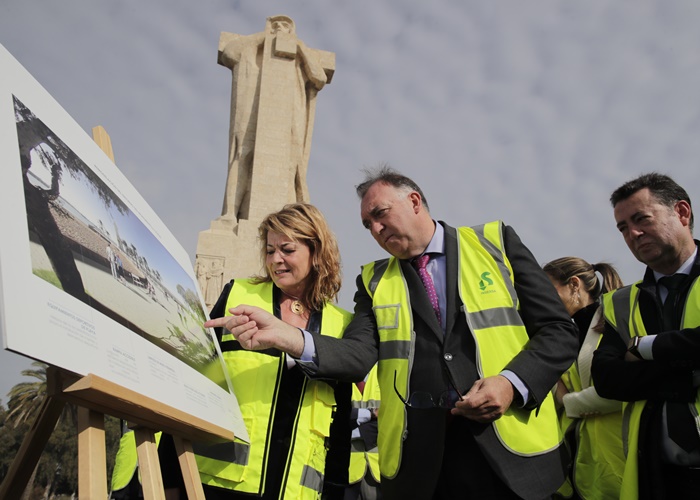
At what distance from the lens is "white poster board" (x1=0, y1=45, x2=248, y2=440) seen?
1.21 meters

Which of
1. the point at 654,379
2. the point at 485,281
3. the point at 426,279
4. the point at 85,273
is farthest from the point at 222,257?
the point at 85,273

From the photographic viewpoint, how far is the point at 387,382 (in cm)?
227

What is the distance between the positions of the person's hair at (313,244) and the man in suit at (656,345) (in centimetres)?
119

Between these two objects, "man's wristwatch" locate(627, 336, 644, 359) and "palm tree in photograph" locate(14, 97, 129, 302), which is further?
"man's wristwatch" locate(627, 336, 644, 359)

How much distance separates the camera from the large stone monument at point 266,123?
1178cm

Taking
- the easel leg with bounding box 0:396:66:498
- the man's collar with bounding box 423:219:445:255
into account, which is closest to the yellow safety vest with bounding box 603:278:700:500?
the man's collar with bounding box 423:219:445:255

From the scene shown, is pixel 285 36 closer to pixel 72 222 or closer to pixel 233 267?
pixel 233 267

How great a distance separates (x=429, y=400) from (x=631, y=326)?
1.04m

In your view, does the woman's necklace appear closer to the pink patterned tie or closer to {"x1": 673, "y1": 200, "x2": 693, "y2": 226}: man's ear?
the pink patterned tie

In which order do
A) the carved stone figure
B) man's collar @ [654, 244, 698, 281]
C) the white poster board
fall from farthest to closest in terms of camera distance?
the carved stone figure
man's collar @ [654, 244, 698, 281]
the white poster board

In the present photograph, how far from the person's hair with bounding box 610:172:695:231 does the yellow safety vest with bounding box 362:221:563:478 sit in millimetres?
643

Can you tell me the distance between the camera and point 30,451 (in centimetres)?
158

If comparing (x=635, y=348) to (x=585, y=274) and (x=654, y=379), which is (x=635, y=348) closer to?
(x=654, y=379)

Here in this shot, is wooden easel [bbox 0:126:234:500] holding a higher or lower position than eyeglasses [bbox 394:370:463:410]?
lower
